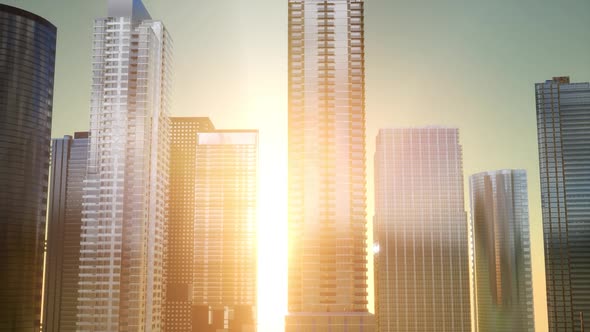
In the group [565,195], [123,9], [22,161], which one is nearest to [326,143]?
[123,9]

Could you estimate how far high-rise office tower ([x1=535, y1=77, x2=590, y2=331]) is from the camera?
175 m

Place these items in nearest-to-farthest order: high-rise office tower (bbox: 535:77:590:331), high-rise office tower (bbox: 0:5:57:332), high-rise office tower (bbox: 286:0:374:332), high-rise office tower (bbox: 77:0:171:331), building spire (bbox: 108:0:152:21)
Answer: high-rise office tower (bbox: 77:0:171:331) < building spire (bbox: 108:0:152:21) < high-rise office tower (bbox: 286:0:374:332) < high-rise office tower (bbox: 0:5:57:332) < high-rise office tower (bbox: 535:77:590:331)

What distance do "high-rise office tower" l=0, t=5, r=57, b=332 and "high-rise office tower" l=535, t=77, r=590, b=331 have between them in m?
122

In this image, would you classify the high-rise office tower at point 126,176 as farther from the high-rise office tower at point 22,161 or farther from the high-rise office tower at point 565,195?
the high-rise office tower at point 565,195

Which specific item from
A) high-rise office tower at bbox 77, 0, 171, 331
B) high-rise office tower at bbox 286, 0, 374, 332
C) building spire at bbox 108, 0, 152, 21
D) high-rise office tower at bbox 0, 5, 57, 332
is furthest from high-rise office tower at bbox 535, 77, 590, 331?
high-rise office tower at bbox 0, 5, 57, 332

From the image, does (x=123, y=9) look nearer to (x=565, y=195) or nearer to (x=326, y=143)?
(x=326, y=143)

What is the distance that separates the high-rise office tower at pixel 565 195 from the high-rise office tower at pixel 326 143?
73.5 m

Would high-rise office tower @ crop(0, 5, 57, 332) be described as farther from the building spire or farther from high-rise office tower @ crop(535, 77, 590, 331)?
high-rise office tower @ crop(535, 77, 590, 331)

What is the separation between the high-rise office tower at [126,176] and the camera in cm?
9800

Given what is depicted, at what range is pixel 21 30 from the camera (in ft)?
496

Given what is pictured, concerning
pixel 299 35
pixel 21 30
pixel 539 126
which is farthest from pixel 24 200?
pixel 539 126

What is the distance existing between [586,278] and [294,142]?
306ft

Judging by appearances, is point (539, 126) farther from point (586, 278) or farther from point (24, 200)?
point (24, 200)

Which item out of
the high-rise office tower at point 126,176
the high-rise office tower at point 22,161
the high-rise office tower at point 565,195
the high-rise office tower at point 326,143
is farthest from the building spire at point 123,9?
the high-rise office tower at point 565,195
